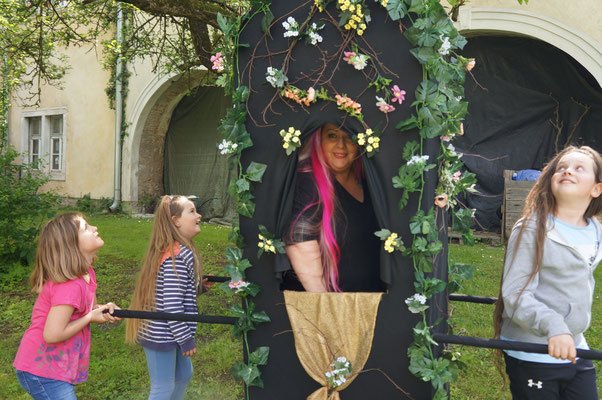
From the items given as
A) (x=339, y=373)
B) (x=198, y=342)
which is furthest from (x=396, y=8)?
(x=198, y=342)

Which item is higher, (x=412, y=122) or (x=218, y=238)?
(x=412, y=122)

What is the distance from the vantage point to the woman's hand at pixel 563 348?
1779 millimetres

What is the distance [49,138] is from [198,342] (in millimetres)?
12327

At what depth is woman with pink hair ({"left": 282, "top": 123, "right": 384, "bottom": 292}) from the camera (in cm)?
249

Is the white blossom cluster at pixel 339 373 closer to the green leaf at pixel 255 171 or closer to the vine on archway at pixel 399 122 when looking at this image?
the vine on archway at pixel 399 122

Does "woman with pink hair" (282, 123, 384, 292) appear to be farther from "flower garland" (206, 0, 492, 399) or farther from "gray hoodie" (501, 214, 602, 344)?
"gray hoodie" (501, 214, 602, 344)

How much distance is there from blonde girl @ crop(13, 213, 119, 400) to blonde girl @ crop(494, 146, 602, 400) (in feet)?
5.64

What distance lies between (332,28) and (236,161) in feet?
2.25

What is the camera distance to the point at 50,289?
2396mm

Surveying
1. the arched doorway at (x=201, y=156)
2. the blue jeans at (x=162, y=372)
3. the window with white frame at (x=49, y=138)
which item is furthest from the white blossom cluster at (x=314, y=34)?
the window with white frame at (x=49, y=138)

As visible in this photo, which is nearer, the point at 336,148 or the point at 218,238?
the point at 336,148

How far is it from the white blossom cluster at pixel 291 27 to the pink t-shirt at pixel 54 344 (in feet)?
4.86

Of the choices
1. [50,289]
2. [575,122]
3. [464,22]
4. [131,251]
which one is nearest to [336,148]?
[50,289]

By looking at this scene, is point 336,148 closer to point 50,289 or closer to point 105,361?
point 50,289
